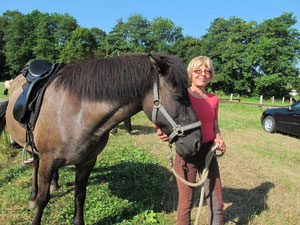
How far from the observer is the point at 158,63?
171 centimetres

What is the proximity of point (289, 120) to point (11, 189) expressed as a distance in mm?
9003

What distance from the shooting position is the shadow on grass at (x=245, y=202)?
293 cm

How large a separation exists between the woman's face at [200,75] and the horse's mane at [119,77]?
0.51 m

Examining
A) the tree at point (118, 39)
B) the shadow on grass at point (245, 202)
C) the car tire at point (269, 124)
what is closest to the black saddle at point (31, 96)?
the shadow on grass at point (245, 202)

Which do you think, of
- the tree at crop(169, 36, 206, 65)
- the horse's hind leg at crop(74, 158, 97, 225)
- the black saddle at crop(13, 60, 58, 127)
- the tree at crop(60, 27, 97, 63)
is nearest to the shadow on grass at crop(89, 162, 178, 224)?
the horse's hind leg at crop(74, 158, 97, 225)

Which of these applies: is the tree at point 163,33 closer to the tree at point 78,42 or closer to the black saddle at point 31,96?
the tree at point 78,42

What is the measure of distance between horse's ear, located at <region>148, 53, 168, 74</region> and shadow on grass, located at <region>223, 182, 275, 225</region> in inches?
92.1

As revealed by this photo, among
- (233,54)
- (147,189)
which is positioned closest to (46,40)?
(233,54)

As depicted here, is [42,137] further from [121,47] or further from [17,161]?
[121,47]

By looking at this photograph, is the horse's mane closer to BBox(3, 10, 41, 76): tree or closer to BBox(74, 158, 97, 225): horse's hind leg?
BBox(74, 158, 97, 225): horse's hind leg

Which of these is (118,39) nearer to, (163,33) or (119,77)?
(163,33)

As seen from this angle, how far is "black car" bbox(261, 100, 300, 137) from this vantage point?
7812 millimetres

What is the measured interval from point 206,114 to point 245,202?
201cm

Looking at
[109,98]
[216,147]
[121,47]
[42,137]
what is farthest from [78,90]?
[121,47]
